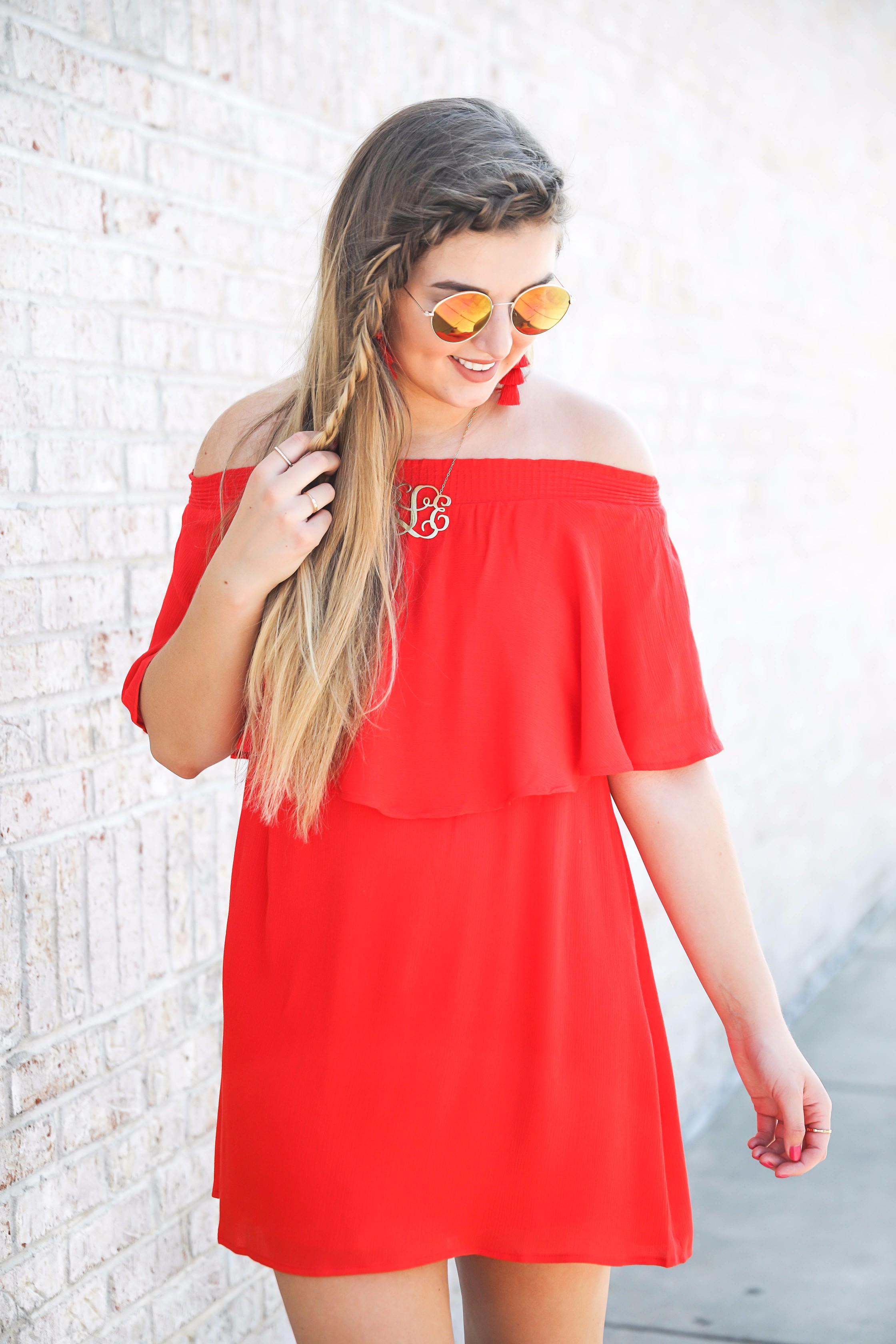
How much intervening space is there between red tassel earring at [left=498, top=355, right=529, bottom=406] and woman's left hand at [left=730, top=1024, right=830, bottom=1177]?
843 millimetres

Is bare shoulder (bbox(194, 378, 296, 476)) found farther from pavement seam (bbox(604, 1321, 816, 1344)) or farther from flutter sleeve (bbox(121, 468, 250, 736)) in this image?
pavement seam (bbox(604, 1321, 816, 1344))

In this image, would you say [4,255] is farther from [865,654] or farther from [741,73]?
[865,654]

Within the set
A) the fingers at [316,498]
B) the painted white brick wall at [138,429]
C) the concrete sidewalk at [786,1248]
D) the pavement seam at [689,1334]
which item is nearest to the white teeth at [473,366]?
the fingers at [316,498]

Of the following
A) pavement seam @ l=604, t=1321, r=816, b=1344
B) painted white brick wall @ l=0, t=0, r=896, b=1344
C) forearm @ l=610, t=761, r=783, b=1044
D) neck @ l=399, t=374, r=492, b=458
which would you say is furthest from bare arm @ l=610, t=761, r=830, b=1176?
pavement seam @ l=604, t=1321, r=816, b=1344

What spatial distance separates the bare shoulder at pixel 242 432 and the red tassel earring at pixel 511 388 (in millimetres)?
282

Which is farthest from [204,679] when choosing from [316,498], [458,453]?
[458,453]

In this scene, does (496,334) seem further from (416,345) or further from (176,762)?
(176,762)

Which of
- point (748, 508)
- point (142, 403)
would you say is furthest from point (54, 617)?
point (748, 508)

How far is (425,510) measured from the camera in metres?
1.61

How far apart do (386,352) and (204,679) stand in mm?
451

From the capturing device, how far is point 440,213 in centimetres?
146

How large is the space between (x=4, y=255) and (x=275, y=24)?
91cm

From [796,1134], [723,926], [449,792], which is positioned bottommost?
[796,1134]

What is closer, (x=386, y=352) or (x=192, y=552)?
(x=386, y=352)
